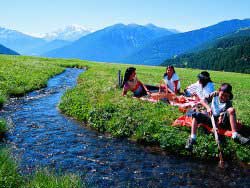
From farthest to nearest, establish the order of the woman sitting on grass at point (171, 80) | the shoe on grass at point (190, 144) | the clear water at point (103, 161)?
the woman sitting on grass at point (171, 80) → the shoe on grass at point (190, 144) → the clear water at point (103, 161)

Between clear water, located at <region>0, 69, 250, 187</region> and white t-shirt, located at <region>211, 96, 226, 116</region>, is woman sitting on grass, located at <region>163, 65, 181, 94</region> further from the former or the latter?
white t-shirt, located at <region>211, 96, 226, 116</region>

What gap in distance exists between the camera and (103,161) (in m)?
14.4

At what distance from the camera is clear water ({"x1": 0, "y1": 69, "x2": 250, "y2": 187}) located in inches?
499

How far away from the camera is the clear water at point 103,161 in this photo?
1266cm

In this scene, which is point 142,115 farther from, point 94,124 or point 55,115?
point 55,115

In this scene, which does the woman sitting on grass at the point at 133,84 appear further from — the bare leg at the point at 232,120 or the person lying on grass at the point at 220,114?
the bare leg at the point at 232,120

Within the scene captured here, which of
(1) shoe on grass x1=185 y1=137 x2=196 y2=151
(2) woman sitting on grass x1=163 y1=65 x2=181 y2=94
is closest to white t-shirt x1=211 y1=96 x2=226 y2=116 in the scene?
(1) shoe on grass x1=185 y1=137 x2=196 y2=151

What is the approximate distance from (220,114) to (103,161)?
576 centimetres

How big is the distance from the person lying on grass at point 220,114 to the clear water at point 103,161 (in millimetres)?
1537

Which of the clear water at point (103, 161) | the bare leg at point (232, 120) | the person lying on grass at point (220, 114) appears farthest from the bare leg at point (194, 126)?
the bare leg at point (232, 120)

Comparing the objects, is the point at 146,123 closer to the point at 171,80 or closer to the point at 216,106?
the point at 216,106

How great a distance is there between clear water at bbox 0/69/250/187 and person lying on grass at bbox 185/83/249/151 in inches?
60.5

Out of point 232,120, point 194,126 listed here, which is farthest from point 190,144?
point 232,120

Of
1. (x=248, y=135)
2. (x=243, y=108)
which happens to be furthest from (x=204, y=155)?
(x=243, y=108)
